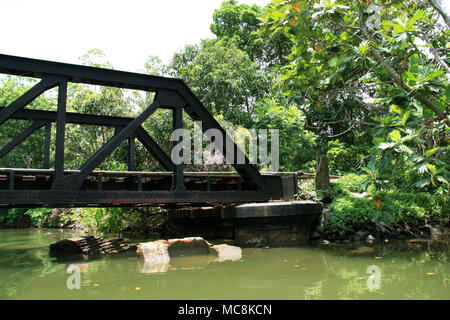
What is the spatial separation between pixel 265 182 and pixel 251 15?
61.4 ft

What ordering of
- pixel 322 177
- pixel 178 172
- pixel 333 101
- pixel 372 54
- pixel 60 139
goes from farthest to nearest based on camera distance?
1. pixel 333 101
2. pixel 322 177
3. pixel 178 172
4. pixel 60 139
5. pixel 372 54

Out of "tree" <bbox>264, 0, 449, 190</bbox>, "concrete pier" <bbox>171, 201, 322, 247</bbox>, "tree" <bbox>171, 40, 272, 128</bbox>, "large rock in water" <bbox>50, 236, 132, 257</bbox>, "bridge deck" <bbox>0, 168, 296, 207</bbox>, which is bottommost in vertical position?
"large rock in water" <bbox>50, 236, 132, 257</bbox>

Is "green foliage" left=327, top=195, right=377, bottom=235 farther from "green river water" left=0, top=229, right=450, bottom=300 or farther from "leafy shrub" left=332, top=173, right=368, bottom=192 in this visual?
"green river water" left=0, top=229, right=450, bottom=300

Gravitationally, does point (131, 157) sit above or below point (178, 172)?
above

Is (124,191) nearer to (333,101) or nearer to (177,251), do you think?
(177,251)

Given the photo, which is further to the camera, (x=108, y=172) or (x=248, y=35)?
(x=248, y=35)

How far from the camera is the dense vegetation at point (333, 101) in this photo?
18.4ft

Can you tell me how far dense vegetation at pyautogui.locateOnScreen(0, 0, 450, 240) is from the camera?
18.4ft

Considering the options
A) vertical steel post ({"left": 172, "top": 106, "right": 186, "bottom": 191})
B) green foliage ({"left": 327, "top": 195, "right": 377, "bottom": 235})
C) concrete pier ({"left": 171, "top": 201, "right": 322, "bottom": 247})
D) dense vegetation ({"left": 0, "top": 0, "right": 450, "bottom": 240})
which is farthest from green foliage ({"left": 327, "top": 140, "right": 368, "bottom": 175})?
vertical steel post ({"left": 172, "top": 106, "right": 186, "bottom": 191})

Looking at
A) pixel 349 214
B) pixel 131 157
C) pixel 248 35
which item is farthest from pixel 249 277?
pixel 248 35

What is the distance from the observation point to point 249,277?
5133 millimetres

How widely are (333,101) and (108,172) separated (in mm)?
11487

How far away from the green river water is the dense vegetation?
1.23 m
